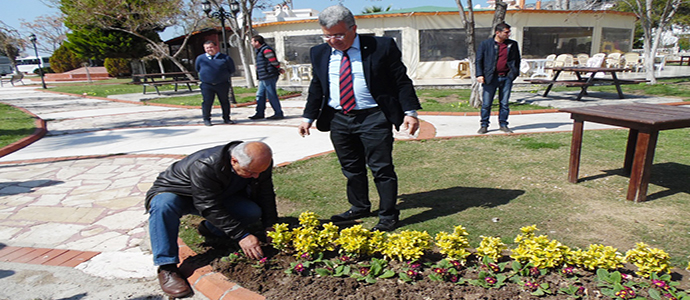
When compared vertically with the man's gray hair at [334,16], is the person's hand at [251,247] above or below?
below

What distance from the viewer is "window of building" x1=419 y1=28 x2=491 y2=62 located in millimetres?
18695

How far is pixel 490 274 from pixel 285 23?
18852mm

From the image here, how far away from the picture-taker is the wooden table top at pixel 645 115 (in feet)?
10.6

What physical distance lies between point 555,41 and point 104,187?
18943 millimetres

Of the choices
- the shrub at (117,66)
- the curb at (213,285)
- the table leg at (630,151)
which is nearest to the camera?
the curb at (213,285)

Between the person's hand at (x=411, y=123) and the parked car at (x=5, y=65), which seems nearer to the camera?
the person's hand at (x=411, y=123)

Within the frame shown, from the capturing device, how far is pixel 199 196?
8.89ft

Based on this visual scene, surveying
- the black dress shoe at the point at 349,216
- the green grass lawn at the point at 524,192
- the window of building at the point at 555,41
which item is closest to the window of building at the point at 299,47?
the window of building at the point at 555,41

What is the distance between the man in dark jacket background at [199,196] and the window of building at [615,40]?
829 inches

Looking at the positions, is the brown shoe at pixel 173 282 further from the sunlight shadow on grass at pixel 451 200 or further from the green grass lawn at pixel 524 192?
the sunlight shadow on grass at pixel 451 200

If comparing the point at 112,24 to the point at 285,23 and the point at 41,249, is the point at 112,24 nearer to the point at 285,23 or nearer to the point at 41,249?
the point at 285,23

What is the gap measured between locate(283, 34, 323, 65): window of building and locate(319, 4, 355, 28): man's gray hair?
17.2 metres

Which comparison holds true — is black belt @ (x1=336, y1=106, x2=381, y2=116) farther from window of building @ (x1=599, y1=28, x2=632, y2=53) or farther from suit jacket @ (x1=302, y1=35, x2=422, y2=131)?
window of building @ (x1=599, y1=28, x2=632, y2=53)

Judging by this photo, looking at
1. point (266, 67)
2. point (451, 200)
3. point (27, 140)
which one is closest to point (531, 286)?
point (451, 200)
